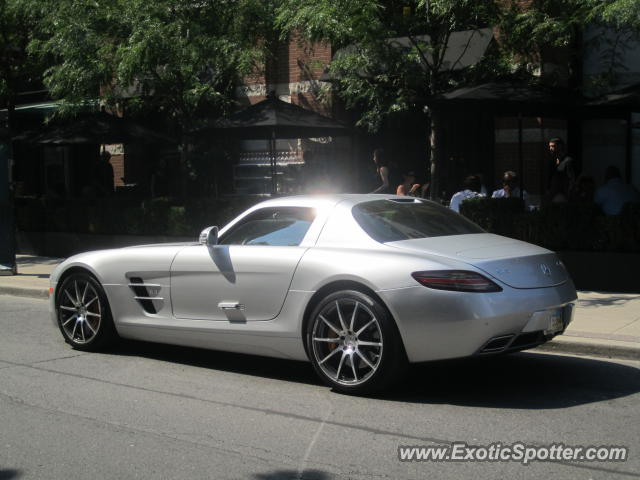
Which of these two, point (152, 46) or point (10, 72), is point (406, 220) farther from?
point (10, 72)

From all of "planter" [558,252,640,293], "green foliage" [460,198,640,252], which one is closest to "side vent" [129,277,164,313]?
"green foliage" [460,198,640,252]

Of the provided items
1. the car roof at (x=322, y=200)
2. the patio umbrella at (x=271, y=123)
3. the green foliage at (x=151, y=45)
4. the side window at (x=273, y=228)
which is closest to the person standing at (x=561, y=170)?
the patio umbrella at (x=271, y=123)

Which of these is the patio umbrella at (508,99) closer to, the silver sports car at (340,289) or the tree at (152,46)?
the tree at (152,46)

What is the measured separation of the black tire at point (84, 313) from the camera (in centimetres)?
761

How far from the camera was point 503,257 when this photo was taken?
5859 mm

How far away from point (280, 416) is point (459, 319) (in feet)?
4.59

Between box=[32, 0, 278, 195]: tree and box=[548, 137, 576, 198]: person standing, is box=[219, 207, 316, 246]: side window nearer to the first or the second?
box=[548, 137, 576, 198]: person standing

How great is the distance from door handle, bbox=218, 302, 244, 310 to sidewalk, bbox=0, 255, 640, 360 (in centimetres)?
304

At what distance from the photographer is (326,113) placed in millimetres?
17562

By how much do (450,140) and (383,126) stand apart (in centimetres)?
143

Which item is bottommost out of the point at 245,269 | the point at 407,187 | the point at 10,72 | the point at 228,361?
the point at 228,361

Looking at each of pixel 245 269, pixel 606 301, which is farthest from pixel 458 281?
pixel 606 301

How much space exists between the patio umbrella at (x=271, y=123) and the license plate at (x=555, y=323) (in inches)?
316

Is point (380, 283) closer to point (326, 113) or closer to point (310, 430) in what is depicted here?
point (310, 430)
